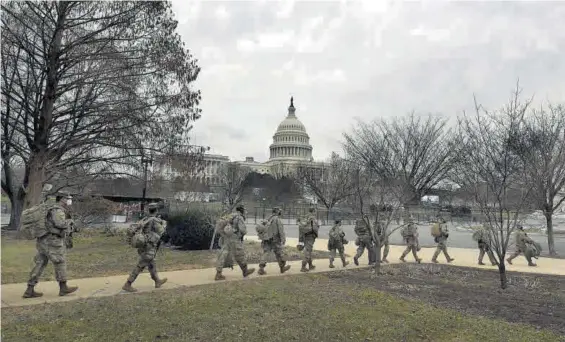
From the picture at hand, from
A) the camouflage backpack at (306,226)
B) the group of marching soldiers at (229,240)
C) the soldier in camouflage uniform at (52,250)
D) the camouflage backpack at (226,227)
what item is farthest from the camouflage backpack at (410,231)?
the soldier in camouflage uniform at (52,250)

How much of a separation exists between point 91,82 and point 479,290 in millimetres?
14227

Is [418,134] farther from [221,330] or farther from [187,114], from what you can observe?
[221,330]

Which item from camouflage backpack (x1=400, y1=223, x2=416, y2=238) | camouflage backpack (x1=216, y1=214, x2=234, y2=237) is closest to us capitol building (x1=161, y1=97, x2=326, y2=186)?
camouflage backpack (x1=400, y1=223, x2=416, y2=238)

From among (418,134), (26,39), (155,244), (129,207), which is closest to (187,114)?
(26,39)

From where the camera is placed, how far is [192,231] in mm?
16906

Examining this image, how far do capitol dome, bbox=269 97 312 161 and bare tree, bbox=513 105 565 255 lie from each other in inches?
3493

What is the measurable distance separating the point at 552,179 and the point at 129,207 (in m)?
28.5

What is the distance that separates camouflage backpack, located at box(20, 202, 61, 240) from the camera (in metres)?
7.97

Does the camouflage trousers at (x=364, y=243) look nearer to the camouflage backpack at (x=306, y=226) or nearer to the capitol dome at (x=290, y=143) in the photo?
the camouflage backpack at (x=306, y=226)

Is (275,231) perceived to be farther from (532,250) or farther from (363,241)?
(532,250)

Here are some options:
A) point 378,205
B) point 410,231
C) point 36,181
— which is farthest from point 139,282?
point 36,181

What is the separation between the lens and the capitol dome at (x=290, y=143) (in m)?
114

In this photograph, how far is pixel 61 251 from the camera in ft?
26.5

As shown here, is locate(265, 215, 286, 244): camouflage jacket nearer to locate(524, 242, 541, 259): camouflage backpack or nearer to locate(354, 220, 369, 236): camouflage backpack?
locate(354, 220, 369, 236): camouflage backpack
